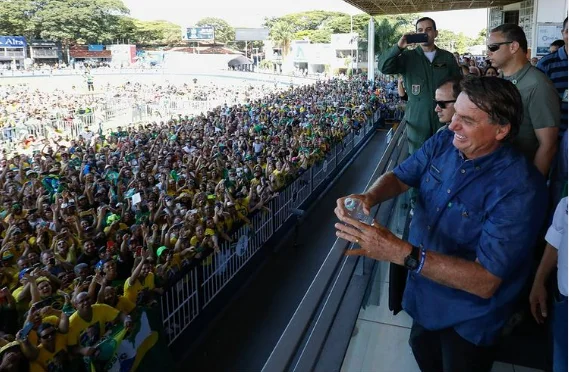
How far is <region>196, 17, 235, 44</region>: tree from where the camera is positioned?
295 ft

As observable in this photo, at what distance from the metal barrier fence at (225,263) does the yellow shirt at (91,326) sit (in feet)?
3.11

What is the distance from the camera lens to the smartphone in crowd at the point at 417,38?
4.07m

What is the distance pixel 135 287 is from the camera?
4.44 metres

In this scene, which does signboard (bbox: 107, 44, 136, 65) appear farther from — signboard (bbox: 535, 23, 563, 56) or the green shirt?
the green shirt

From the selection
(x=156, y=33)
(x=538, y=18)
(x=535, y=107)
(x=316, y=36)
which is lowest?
(x=535, y=107)

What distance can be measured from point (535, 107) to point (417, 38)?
1782 millimetres

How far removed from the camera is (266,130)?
43.0 feet

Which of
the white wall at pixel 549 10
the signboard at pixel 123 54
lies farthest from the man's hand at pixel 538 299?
the signboard at pixel 123 54

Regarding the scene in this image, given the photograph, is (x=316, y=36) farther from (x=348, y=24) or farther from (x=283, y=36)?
(x=283, y=36)

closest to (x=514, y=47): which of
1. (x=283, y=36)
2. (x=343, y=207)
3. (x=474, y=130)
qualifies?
(x=474, y=130)

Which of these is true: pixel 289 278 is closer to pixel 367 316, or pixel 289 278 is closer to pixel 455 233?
pixel 367 316

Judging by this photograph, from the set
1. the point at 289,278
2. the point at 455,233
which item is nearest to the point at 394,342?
the point at 455,233

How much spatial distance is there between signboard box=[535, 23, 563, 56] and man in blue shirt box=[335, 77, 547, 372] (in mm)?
11841

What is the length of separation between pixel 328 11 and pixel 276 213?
285ft
